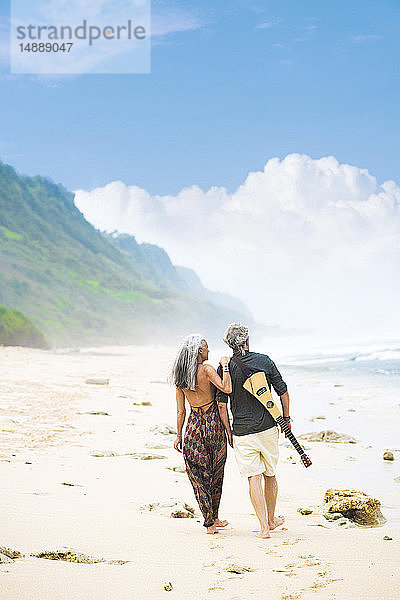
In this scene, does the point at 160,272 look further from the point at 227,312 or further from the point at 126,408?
the point at 126,408

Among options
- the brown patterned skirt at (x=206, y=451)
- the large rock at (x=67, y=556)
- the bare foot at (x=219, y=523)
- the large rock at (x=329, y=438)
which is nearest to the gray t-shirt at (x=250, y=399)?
the brown patterned skirt at (x=206, y=451)

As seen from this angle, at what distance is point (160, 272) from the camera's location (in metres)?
154

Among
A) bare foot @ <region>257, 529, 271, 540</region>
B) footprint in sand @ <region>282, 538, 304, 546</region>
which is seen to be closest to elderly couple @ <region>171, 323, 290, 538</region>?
bare foot @ <region>257, 529, 271, 540</region>

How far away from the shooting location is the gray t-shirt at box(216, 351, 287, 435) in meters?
6.12

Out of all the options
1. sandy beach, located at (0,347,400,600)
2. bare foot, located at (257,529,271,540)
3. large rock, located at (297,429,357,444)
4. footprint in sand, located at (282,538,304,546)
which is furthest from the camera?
large rock, located at (297,429,357,444)

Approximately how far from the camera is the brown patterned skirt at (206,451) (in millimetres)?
6223

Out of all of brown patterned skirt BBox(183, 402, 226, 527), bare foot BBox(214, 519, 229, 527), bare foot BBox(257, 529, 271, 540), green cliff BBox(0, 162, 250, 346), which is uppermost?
green cliff BBox(0, 162, 250, 346)

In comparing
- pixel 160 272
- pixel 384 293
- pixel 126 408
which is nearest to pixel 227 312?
pixel 160 272

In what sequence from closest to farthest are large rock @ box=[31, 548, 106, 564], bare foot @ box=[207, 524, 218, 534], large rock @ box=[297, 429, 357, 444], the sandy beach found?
the sandy beach, large rock @ box=[31, 548, 106, 564], bare foot @ box=[207, 524, 218, 534], large rock @ box=[297, 429, 357, 444]

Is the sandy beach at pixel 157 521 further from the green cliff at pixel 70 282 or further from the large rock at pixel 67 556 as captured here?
the green cliff at pixel 70 282

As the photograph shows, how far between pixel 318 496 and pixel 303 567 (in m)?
3.02

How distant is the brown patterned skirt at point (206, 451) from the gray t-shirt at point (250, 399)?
202mm

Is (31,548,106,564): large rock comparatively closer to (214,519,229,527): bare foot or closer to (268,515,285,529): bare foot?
(214,519,229,527): bare foot

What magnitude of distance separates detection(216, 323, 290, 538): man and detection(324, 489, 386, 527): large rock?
2.02ft
